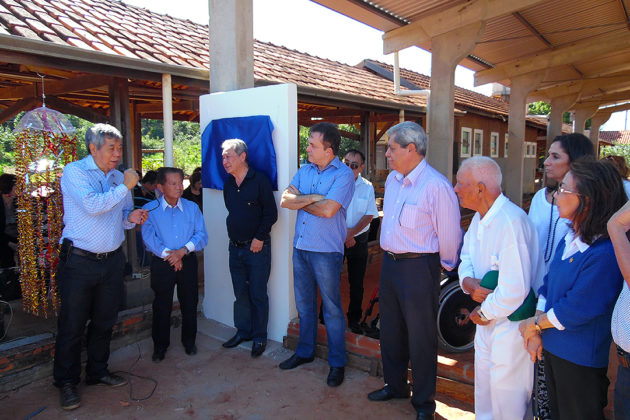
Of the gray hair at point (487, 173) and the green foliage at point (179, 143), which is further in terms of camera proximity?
the green foliage at point (179, 143)

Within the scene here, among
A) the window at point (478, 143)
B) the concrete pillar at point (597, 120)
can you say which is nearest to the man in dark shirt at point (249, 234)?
the window at point (478, 143)

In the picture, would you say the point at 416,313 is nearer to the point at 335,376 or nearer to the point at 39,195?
the point at 335,376

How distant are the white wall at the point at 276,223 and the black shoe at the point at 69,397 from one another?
1.64 m

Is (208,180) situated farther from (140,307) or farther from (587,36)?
(587,36)

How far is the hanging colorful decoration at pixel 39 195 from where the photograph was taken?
405 cm

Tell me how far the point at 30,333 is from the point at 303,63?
733 centimetres

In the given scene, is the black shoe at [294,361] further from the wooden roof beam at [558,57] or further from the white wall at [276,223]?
the wooden roof beam at [558,57]

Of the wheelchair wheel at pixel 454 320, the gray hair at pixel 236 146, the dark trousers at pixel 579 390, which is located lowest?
the wheelchair wheel at pixel 454 320

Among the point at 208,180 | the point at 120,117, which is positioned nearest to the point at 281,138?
the point at 208,180

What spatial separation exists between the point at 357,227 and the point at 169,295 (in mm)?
1882

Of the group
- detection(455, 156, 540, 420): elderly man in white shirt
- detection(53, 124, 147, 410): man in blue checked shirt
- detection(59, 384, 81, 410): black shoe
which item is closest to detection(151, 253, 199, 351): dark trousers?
detection(53, 124, 147, 410): man in blue checked shirt

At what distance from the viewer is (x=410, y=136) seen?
2961 millimetres

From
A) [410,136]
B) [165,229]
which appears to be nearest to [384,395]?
[410,136]

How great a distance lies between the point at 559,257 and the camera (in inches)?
88.5
